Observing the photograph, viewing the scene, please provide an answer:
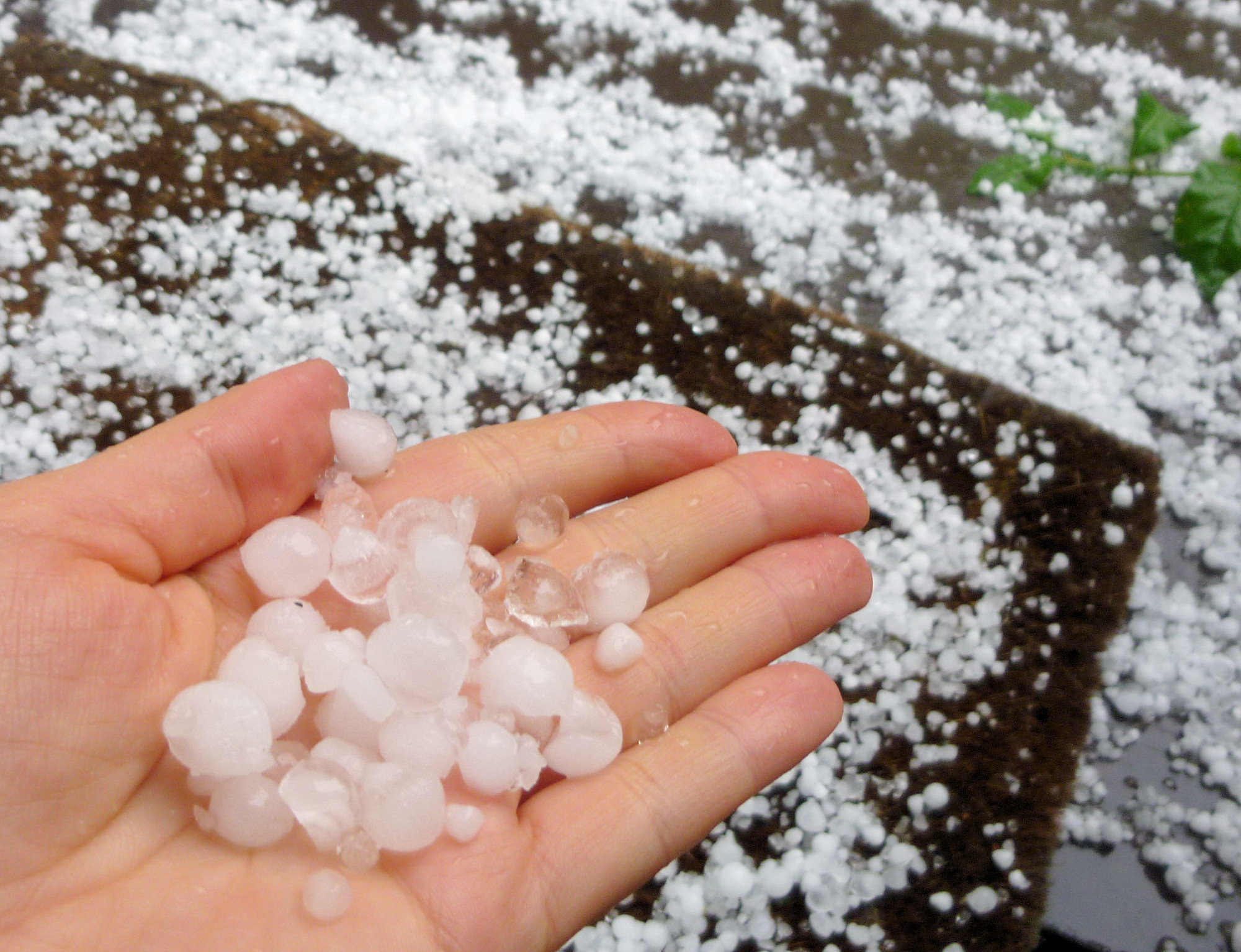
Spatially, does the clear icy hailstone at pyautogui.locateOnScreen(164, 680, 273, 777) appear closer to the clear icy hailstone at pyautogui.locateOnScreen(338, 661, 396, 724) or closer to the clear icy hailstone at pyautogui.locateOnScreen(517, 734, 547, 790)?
the clear icy hailstone at pyautogui.locateOnScreen(338, 661, 396, 724)

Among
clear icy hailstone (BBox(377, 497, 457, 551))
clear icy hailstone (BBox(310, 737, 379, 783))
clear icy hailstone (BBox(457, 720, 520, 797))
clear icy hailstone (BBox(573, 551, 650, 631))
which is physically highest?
clear icy hailstone (BBox(377, 497, 457, 551))

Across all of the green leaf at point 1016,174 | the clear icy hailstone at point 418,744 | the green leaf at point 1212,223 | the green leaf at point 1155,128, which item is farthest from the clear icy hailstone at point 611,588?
the green leaf at point 1155,128

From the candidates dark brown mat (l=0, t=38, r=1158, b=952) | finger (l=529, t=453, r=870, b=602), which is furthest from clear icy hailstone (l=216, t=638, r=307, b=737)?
dark brown mat (l=0, t=38, r=1158, b=952)

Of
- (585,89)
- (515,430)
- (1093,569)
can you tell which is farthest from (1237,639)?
(585,89)

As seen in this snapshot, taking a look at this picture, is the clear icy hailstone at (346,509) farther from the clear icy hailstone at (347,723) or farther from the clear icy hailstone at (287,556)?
the clear icy hailstone at (347,723)

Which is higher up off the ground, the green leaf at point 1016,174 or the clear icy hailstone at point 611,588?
the green leaf at point 1016,174

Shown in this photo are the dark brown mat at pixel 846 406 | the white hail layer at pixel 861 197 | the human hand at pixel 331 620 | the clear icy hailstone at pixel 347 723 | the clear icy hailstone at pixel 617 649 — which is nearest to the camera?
the human hand at pixel 331 620
